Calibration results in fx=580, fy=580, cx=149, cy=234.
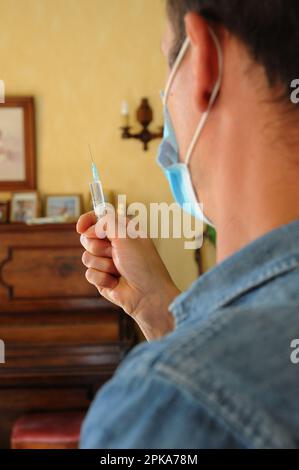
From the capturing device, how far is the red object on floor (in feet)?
9.14

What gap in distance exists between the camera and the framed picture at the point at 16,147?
3.51 meters

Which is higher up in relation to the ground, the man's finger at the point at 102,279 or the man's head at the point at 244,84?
the man's head at the point at 244,84

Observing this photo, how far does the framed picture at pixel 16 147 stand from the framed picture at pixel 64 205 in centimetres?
15

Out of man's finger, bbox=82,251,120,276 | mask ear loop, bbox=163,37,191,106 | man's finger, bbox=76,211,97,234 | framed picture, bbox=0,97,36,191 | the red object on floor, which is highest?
framed picture, bbox=0,97,36,191

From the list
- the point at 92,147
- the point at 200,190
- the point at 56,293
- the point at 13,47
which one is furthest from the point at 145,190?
the point at 200,190

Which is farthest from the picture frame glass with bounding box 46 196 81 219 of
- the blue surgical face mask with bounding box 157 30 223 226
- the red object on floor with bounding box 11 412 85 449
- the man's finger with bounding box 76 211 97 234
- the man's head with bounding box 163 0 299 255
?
the man's head with bounding box 163 0 299 255

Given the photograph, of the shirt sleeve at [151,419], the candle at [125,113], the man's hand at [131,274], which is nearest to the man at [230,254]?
the shirt sleeve at [151,419]

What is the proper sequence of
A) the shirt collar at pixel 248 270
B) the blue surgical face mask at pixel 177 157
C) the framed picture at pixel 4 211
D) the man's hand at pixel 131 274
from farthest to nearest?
the framed picture at pixel 4 211 → the man's hand at pixel 131 274 → the blue surgical face mask at pixel 177 157 → the shirt collar at pixel 248 270

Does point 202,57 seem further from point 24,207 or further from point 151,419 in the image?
point 24,207

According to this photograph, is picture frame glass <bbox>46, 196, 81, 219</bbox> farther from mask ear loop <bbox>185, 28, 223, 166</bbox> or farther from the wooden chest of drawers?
mask ear loop <bbox>185, 28, 223, 166</bbox>

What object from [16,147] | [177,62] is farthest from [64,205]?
[177,62]

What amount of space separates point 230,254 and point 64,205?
2.92 metres

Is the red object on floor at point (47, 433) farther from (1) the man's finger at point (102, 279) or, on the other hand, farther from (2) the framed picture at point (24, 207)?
(1) the man's finger at point (102, 279)

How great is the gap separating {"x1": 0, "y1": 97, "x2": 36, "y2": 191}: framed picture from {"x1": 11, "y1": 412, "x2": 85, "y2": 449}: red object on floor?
1.37 m
